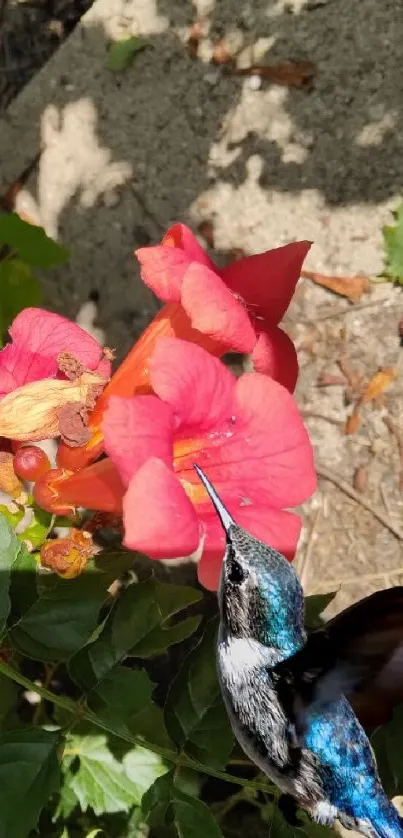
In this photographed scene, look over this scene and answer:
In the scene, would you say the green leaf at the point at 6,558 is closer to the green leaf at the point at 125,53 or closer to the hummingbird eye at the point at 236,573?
the hummingbird eye at the point at 236,573

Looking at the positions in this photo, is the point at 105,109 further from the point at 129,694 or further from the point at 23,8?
the point at 129,694

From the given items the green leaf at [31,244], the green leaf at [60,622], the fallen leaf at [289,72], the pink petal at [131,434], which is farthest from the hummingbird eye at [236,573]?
the fallen leaf at [289,72]

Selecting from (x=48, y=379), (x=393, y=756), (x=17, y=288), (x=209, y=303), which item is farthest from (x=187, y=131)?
(x=393, y=756)

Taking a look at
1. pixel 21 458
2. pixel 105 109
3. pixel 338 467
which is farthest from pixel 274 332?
pixel 105 109

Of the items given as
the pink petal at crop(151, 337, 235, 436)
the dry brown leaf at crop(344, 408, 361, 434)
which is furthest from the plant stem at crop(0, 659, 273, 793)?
the dry brown leaf at crop(344, 408, 361, 434)

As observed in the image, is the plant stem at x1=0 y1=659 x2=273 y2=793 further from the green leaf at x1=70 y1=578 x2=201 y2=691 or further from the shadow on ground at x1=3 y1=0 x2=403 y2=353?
the shadow on ground at x1=3 y1=0 x2=403 y2=353

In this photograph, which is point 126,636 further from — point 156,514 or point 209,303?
point 209,303
